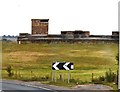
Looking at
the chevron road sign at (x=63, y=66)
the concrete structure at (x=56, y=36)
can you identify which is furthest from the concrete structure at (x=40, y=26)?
the chevron road sign at (x=63, y=66)

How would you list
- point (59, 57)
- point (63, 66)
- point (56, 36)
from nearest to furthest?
point (63, 66), point (59, 57), point (56, 36)

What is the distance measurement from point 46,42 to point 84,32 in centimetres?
760

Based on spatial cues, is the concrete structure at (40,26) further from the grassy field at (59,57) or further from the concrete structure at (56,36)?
the grassy field at (59,57)

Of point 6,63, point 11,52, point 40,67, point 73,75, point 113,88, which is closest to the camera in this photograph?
point 113,88

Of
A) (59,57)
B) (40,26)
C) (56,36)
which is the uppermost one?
(40,26)

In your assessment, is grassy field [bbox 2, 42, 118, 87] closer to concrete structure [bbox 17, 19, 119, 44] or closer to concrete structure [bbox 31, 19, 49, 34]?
concrete structure [bbox 17, 19, 119, 44]

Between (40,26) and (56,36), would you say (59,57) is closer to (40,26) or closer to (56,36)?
(56,36)

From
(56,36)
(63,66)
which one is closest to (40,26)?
(56,36)

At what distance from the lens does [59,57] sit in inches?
1804

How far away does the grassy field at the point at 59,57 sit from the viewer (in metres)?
37.0

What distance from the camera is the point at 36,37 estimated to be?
2260 inches

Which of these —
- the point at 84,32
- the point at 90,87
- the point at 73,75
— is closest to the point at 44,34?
the point at 84,32

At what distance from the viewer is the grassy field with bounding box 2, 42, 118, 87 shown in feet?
121

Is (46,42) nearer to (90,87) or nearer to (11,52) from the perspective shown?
(11,52)
